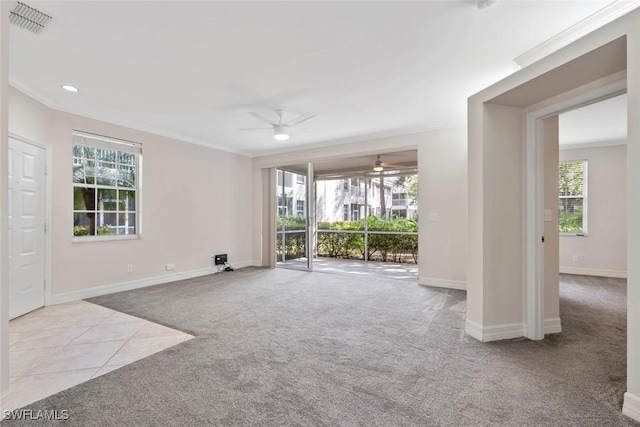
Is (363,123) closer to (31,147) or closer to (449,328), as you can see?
(449,328)

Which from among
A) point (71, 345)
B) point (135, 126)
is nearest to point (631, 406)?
point (71, 345)

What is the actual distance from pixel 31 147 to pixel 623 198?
9168mm

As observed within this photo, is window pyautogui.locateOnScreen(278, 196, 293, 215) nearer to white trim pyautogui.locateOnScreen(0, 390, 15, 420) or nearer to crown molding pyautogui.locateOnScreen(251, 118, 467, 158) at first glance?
crown molding pyautogui.locateOnScreen(251, 118, 467, 158)

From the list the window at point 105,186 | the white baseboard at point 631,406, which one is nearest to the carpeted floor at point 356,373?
the white baseboard at point 631,406

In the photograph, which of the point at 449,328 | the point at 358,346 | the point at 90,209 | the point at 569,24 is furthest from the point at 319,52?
the point at 90,209

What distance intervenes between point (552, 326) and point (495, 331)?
656 millimetres

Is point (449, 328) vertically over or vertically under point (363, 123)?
under

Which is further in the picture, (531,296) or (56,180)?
(56,180)

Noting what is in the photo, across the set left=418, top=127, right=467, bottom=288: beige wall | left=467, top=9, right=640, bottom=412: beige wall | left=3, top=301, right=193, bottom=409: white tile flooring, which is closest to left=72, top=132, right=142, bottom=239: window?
left=3, top=301, right=193, bottom=409: white tile flooring

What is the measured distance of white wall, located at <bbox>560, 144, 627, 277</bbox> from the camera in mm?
5547

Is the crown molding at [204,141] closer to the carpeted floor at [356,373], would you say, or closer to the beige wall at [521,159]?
the beige wall at [521,159]

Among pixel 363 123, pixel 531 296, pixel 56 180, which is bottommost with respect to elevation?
pixel 531 296

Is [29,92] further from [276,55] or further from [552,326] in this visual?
[552,326]

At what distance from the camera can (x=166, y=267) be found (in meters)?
5.07
